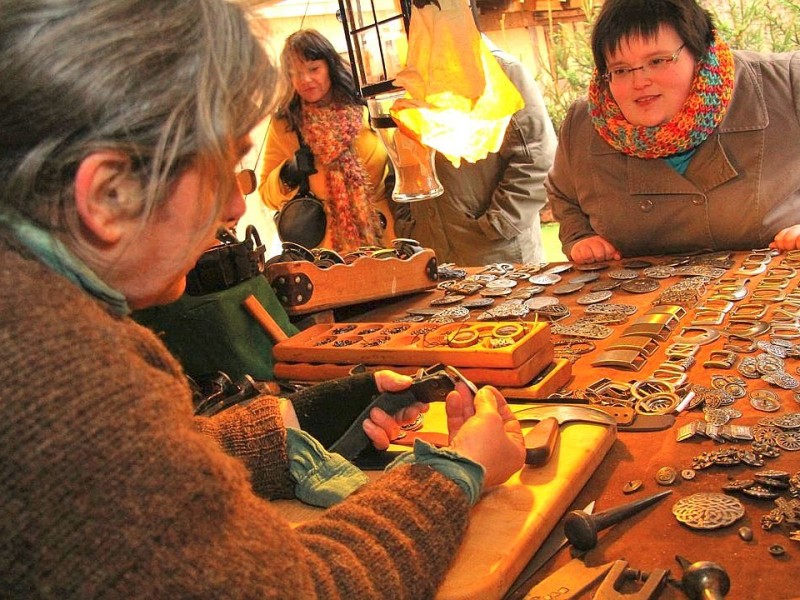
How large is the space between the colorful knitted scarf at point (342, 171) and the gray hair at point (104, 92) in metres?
3.18

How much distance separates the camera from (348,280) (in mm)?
3035

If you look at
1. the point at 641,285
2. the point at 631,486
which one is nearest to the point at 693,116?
the point at 641,285

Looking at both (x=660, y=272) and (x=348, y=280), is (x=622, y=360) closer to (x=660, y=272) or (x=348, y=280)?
(x=660, y=272)

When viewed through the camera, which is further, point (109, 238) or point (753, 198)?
point (753, 198)

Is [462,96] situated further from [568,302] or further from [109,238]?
[109,238]

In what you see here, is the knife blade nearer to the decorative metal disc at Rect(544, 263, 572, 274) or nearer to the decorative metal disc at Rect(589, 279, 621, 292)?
the decorative metal disc at Rect(589, 279, 621, 292)

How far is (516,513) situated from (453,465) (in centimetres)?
16

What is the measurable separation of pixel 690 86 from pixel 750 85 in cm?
27

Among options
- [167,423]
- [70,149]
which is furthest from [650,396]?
[70,149]

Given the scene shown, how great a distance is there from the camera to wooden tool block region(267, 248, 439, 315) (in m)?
2.92

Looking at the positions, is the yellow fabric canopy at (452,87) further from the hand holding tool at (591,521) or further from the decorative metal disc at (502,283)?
the hand holding tool at (591,521)

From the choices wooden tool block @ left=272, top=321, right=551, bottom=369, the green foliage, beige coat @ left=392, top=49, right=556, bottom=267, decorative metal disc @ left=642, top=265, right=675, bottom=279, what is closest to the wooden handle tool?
wooden tool block @ left=272, top=321, right=551, bottom=369

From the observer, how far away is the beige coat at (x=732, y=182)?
296 centimetres

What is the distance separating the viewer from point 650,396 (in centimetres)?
187
